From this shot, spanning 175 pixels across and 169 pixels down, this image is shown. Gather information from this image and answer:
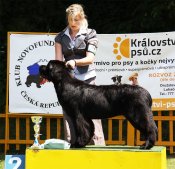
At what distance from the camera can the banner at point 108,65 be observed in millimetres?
7285

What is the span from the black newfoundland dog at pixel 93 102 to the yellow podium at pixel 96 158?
150mm

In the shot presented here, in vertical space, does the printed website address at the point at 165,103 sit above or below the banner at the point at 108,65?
below

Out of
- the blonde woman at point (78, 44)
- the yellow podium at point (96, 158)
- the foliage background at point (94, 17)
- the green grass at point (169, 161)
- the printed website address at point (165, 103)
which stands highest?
the foliage background at point (94, 17)

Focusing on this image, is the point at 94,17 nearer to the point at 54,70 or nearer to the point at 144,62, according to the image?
the point at 144,62

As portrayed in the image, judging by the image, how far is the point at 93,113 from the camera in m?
4.46

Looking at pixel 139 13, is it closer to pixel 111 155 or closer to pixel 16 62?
pixel 16 62

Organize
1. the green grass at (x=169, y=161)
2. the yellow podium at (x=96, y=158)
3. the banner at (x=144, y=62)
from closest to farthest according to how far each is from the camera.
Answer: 1. the yellow podium at (x=96, y=158)
2. the green grass at (x=169, y=161)
3. the banner at (x=144, y=62)

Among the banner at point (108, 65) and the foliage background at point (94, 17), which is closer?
the banner at point (108, 65)

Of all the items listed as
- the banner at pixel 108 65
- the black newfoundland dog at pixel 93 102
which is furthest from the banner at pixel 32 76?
the black newfoundland dog at pixel 93 102

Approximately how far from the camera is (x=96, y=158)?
4.31m

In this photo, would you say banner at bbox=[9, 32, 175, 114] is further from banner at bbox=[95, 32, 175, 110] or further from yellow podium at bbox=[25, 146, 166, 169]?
yellow podium at bbox=[25, 146, 166, 169]

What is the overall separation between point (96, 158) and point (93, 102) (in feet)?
1.49

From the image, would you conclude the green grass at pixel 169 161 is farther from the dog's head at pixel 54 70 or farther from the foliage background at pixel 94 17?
the dog's head at pixel 54 70

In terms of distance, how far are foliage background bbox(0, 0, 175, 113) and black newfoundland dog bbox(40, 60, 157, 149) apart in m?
4.13
